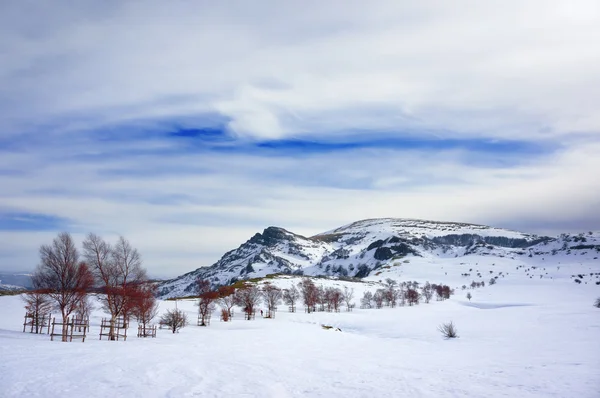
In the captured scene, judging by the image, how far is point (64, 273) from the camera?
35.8 metres

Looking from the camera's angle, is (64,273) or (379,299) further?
(379,299)

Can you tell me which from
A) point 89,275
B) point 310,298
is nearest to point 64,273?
point 89,275

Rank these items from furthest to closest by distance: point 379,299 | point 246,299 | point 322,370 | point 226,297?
point 379,299, point 226,297, point 246,299, point 322,370

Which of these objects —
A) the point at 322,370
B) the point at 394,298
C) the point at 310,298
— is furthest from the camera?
the point at 394,298

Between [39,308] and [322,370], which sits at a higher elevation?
[39,308]

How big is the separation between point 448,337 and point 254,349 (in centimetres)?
2200

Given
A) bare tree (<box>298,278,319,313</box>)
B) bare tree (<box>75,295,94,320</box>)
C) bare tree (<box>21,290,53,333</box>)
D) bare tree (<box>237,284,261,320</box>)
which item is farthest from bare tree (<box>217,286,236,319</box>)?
bare tree (<box>21,290,53,333</box>)

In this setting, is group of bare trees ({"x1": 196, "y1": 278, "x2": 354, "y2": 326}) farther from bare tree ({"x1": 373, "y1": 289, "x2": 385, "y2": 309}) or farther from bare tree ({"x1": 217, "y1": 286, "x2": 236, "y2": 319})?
bare tree ({"x1": 373, "y1": 289, "x2": 385, "y2": 309})

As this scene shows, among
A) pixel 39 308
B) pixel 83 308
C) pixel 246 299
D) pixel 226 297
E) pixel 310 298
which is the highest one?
pixel 39 308

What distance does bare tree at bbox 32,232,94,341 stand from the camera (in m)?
35.9

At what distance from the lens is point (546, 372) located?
1927 centimetres

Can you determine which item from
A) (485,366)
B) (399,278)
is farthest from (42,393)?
(399,278)

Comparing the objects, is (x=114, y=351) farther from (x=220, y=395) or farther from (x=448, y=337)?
(x=448, y=337)

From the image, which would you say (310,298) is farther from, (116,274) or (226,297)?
(116,274)
